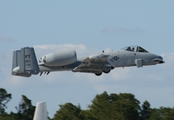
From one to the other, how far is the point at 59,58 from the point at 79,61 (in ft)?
14.7

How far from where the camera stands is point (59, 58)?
80.2 m

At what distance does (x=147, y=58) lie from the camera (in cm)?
8444

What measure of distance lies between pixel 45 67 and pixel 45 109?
33.6 meters

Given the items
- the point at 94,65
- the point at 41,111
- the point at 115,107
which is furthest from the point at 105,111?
the point at 41,111

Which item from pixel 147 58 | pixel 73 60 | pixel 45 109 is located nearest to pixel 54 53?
pixel 73 60

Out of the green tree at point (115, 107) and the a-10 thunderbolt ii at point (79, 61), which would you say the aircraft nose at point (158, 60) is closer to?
the a-10 thunderbolt ii at point (79, 61)

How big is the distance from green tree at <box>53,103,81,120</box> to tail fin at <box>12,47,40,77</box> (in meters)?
34.0

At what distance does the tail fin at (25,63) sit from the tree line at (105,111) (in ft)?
89.7

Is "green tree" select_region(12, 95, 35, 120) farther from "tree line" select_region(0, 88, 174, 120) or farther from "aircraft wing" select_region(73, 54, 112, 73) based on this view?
"aircraft wing" select_region(73, 54, 112, 73)

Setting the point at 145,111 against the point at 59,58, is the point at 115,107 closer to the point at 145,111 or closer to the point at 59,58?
the point at 145,111

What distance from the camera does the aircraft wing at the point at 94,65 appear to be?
8306cm

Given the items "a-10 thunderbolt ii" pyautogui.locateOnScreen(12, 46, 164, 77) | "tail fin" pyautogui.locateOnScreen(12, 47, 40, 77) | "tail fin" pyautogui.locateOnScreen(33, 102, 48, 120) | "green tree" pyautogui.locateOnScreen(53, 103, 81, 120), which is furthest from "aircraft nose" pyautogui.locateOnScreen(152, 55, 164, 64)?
"tail fin" pyautogui.locateOnScreen(33, 102, 48, 120)

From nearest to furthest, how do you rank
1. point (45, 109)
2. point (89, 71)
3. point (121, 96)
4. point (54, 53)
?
point (45, 109)
point (54, 53)
point (89, 71)
point (121, 96)

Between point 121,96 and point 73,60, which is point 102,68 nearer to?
point 73,60
